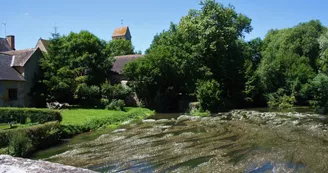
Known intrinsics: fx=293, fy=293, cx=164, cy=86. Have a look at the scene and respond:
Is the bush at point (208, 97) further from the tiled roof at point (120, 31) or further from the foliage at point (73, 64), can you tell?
the tiled roof at point (120, 31)

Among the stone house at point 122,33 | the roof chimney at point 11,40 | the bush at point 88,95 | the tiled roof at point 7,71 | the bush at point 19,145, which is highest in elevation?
the stone house at point 122,33

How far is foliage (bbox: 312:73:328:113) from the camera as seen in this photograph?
33.4 m

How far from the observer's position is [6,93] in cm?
3397

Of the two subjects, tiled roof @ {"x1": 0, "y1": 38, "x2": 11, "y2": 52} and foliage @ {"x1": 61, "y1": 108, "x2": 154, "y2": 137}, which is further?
tiled roof @ {"x1": 0, "y1": 38, "x2": 11, "y2": 52}

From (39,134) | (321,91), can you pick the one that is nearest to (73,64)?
(39,134)

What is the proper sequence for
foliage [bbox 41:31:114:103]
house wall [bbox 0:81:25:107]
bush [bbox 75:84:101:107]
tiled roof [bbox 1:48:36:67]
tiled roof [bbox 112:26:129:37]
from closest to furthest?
1. house wall [bbox 0:81:25:107]
2. tiled roof [bbox 1:48:36:67]
3. foliage [bbox 41:31:114:103]
4. bush [bbox 75:84:101:107]
5. tiled roof [bbox 112:26:129:37]

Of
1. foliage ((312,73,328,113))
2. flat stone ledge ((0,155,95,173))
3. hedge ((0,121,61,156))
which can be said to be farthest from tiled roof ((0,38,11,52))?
flat stone ledge ((0,155,95,173))

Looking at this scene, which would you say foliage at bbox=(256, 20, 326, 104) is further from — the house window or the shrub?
the house window

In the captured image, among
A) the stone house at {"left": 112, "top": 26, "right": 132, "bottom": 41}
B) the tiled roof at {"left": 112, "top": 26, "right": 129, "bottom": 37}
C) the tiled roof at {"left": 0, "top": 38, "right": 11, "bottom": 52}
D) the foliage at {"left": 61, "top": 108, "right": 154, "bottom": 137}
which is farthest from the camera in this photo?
the tiled roof at {"left": 112, "top": 26, "right": 129, "bottom": 37}

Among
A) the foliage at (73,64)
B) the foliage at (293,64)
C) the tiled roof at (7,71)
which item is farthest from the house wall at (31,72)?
the foliage at (293,64)

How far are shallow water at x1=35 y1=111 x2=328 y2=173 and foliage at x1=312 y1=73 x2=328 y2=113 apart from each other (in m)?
10.2

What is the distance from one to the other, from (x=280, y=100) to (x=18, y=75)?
126 feet

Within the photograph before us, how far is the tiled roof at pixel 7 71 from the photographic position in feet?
113

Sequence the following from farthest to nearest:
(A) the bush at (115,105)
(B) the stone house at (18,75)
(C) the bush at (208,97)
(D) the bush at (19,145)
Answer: (C) the bush at (208,97) → (A) the bush at (115,105) → (B) the stone house at (18,75) → (D) the bush at (19,145)
